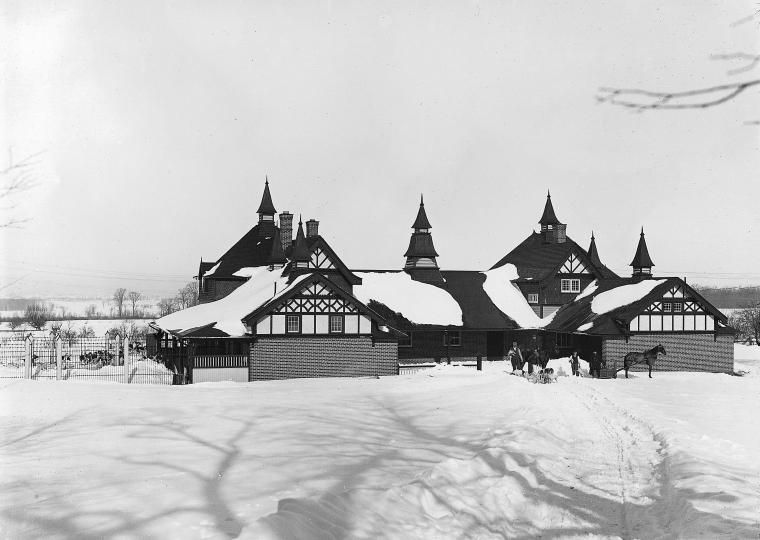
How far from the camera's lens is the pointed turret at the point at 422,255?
1788 inches

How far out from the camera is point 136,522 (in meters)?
8.02

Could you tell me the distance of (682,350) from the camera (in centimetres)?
3594

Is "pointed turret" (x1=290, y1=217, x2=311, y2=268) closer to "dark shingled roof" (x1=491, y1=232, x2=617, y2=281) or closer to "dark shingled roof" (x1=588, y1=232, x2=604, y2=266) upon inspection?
"dark shingled roof" (x1=491, y1=232, x2=617, y2=281)

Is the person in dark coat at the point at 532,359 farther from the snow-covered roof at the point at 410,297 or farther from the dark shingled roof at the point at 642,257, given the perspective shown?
the dark shingled roof at the point at 642,257

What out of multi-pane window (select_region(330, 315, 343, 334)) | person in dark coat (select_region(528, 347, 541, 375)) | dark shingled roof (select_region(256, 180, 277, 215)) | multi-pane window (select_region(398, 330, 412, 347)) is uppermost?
dark shingled roof (select_region(256, 180, 277, 215))

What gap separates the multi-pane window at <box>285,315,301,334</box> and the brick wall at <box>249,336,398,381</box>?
39 cm

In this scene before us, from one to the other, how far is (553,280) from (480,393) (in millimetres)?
23329

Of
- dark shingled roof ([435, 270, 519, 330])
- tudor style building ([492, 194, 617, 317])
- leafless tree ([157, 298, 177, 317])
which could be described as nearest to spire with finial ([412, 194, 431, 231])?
dark shingled roof ([435, 270, 519, 330])

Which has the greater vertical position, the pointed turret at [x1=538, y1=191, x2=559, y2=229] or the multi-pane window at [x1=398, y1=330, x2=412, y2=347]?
the pointed turret at [x1=538, y1=191, x2=559, y2=229]

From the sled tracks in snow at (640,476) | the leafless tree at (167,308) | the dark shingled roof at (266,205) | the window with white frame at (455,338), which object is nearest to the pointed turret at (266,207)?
the dark shingled roof at (266,205)

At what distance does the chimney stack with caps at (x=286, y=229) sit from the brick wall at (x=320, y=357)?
15248mm

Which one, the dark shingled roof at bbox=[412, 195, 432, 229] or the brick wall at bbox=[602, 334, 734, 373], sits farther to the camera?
the dark shingled roof at bbox=[412, 195, 432, 229]

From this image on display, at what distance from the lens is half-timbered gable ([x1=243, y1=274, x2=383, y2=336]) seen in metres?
31.1

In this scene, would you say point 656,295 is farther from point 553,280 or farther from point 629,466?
point 629,466
